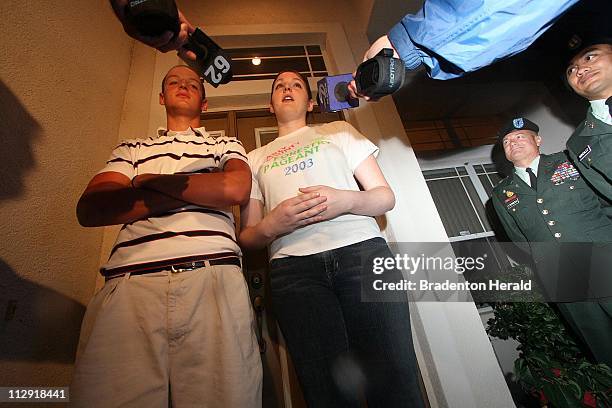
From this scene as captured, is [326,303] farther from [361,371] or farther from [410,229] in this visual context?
[410,229]

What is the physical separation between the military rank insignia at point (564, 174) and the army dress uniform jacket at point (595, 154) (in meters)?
0.06

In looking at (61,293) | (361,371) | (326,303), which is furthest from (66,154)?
(361,371)

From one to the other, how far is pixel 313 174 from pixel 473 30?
1.97 ft

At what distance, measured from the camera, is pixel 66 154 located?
1097 millimetres

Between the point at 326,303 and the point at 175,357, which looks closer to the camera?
the point at 175,357

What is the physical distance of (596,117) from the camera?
1439 mm

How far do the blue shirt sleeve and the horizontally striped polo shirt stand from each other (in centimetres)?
70

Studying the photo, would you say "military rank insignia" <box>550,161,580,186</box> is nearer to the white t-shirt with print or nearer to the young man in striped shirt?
the white t-shirt with print

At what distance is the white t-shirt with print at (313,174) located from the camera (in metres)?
0.92

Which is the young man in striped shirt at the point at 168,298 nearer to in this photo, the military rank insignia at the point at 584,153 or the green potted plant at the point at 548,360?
the green potted plant at the point at 548,360

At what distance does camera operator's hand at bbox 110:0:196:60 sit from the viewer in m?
0.74

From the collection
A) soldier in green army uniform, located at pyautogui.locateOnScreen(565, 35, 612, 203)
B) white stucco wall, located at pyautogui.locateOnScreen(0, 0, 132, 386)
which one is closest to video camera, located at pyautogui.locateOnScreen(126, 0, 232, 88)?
white stucco wall, located at pyautogui.locateOnScreen(0, 0, 132, 386)

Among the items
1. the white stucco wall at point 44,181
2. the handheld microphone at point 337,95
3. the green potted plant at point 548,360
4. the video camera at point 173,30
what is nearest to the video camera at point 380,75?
the handheld microphone at point 337,95

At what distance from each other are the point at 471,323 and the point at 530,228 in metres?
0.82
